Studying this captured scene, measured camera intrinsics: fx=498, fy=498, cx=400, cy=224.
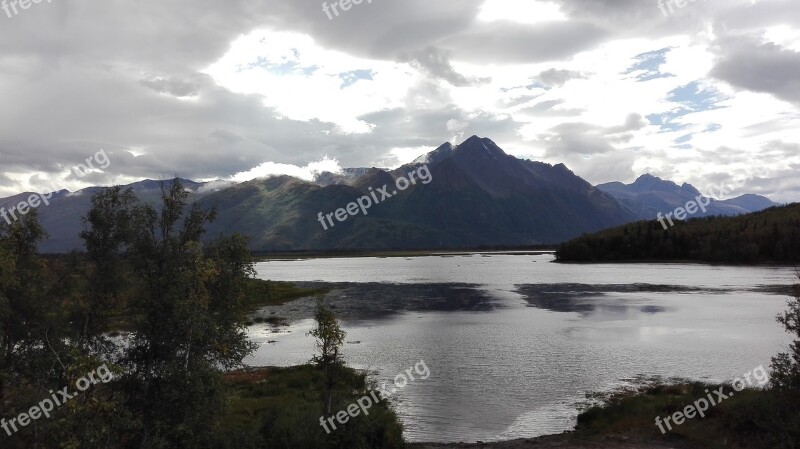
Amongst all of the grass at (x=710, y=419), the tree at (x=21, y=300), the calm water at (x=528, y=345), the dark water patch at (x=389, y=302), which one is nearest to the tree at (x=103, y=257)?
the tree at (x=21, y=300)

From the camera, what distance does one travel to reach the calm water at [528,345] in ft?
139

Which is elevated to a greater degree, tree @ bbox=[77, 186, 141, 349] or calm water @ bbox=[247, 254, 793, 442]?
tree @ bbox=[77, 186, 141, 349]

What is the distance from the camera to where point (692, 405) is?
35.7 m

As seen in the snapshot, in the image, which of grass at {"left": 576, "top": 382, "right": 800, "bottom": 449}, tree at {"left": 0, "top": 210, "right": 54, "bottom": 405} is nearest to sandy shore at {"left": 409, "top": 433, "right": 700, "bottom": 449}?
grass at {"left": 576, "top": 382, "right": 800, "bottom": 449}

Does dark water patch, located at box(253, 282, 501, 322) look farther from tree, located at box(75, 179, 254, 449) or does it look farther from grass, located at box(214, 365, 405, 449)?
tree, located at box(75, 179, 254, 449)

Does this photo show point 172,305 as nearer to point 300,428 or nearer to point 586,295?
point 300,428

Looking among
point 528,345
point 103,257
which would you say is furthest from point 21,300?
point 528,345

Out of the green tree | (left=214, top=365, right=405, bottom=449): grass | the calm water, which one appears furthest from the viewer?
the calm water

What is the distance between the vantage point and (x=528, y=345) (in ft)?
220

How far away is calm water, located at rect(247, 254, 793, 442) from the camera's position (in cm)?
4234

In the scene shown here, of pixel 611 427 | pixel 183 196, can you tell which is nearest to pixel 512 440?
pixel 611 427

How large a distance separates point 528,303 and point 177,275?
98143 millimetres

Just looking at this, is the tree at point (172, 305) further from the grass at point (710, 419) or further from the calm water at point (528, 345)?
the grass at point (710, 419)

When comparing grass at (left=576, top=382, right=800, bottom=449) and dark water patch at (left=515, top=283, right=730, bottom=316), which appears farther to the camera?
dark water patch at (left=515, top=283, right=730, bottom=316)
